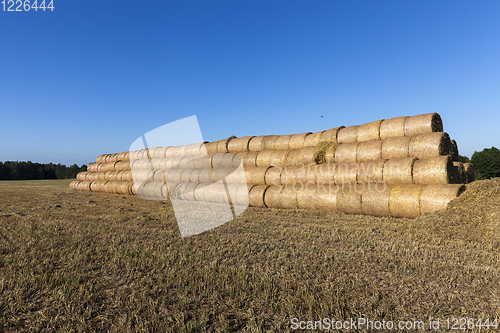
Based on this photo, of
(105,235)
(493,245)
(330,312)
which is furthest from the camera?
(105,235)

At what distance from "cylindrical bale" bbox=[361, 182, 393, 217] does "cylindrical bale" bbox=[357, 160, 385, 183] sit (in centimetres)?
23

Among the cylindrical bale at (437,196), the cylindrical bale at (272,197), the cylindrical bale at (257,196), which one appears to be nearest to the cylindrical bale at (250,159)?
the cylindrical bale at (257,196)

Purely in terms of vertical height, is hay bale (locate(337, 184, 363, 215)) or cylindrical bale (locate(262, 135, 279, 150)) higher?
cylindrical bale (locate(262, 135, 279, 150))

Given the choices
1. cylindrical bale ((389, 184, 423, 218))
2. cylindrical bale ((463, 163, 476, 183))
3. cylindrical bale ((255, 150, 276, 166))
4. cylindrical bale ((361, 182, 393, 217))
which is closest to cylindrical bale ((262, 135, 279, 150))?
cylindrical bale ((255, 150, 276, 166))

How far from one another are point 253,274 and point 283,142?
31.1ft

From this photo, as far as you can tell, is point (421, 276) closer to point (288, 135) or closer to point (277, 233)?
point (277, 233)

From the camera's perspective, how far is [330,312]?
2.95 meters

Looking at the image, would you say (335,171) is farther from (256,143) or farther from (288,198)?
(256,143)

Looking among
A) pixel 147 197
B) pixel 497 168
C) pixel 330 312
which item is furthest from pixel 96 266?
pixel 497 168

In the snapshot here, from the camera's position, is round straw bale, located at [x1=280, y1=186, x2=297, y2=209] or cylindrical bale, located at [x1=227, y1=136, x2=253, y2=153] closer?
round straw bale, located at [x1=280, y1=186, x2=297, y2=209]

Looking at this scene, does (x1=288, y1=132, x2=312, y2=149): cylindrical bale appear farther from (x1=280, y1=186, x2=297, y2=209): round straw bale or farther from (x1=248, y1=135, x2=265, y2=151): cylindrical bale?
(x1=280, y1=186, x2=297, y2=209): round straw bale

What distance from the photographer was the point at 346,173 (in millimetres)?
9594

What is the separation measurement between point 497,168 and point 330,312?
208ft

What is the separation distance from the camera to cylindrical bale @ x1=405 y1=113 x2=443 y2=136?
9.05 metres
